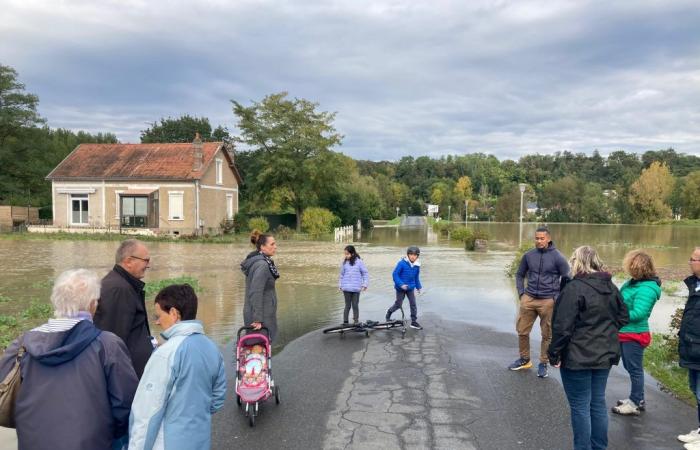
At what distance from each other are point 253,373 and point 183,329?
2.62 metres

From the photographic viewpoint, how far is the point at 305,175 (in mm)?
44438

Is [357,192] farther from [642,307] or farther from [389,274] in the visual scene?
[642,307]

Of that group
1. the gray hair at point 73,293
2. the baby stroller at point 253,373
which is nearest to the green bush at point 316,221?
the baby stroller at point 253,373

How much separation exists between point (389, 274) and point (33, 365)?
55.0 ft

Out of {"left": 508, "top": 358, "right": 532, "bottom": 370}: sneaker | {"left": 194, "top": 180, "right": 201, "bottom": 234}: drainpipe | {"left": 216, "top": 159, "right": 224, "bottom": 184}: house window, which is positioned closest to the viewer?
{"left": 508, "top": 358, "right": 532, "bottom": 370}: sneaker

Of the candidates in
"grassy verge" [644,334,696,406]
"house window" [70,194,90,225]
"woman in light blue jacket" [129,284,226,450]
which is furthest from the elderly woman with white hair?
"house window" [70,194,90,225]

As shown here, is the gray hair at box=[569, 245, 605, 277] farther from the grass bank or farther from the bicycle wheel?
the grass bank

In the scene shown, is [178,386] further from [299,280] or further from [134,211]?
[134,211]

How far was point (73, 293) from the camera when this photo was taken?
302 centimetres

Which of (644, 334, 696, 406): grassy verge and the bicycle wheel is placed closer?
(644, 334, 696, 406): grassy verge

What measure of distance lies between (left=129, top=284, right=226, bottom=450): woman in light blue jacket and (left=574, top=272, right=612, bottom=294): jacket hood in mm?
3163

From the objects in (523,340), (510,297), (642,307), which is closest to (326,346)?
(523,340)

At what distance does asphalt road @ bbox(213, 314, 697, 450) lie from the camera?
5086mm

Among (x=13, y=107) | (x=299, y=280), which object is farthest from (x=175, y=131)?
(x=299, y=280)
